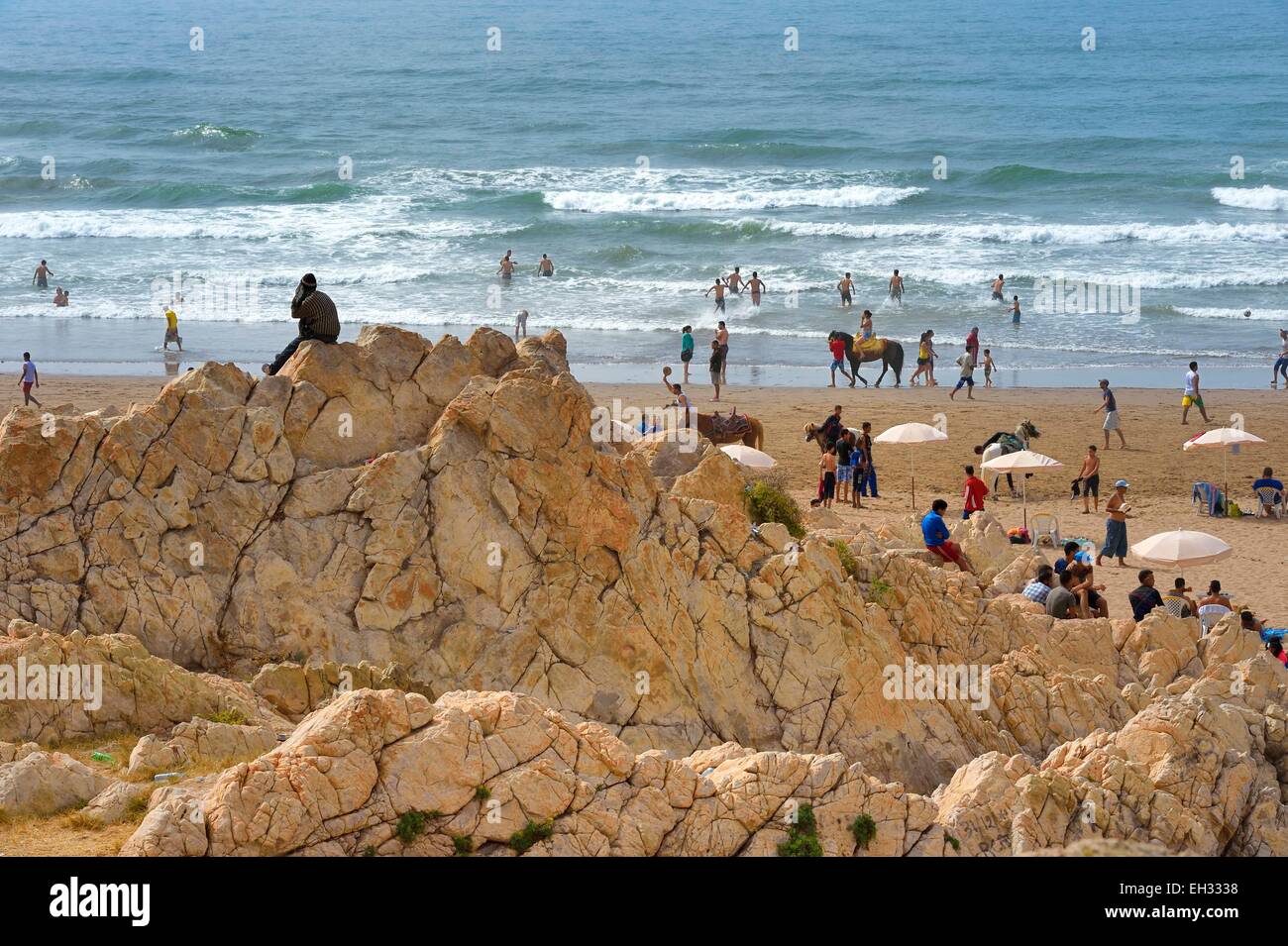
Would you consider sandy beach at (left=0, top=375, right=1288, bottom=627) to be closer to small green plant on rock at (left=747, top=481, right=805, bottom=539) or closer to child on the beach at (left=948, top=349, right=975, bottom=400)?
child on the beach at (left=948, top=349, right=975, bottom=400)

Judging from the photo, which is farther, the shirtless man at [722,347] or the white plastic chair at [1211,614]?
the shirtless man at [722,347]

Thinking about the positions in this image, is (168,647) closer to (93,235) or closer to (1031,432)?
(1031,432)

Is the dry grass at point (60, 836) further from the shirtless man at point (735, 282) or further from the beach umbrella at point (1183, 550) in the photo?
the shirtless man at point (735, 282)

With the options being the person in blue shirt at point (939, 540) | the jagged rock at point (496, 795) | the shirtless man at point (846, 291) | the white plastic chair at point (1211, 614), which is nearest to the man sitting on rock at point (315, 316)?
the jagged rock at point (496, 795)

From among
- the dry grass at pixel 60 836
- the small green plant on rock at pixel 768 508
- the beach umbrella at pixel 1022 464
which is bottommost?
the beach umbrella at pixel 1022 464

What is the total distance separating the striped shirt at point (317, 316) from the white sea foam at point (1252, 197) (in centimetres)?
4685

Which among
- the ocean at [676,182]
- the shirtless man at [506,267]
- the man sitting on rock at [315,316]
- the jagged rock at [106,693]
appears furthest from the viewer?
the shirtless man at [506,267]

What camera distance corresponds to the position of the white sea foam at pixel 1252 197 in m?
53.8

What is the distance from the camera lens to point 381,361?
43.4 ft

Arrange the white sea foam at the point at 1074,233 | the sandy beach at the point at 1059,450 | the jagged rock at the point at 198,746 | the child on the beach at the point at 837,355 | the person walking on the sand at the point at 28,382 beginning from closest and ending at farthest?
the jagged rock at the point at 198,746, the sandy beach at the point at 1059,450, the person walking on the sand at the point at 28,382, the child on the beach at the point at 837,355, the white sea foam at the point at 1074,233

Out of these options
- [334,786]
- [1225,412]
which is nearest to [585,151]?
[1225,412]

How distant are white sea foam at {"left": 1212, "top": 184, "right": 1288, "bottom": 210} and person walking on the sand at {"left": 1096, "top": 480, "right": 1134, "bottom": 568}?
3623cm

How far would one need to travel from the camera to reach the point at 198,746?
32.3 feet

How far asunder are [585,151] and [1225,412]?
4173cm
